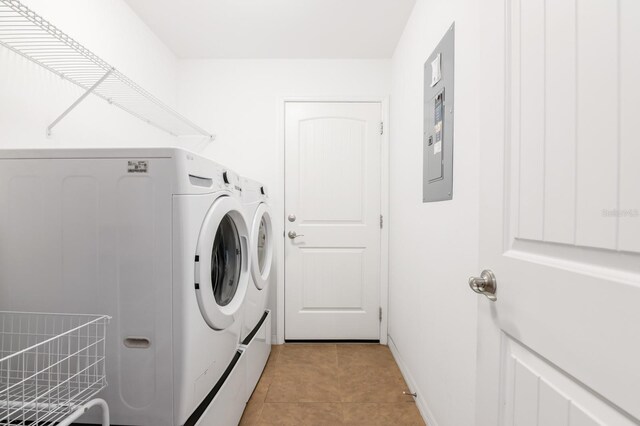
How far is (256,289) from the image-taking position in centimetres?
179

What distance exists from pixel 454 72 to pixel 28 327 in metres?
1.80

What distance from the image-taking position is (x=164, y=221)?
3.11 feet

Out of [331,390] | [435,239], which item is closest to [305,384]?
[331,390]

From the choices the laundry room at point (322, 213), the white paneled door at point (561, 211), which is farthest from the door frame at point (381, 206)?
the white paneled door at point (561, 211)

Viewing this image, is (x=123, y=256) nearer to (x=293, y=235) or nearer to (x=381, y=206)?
(x=293, y=235)

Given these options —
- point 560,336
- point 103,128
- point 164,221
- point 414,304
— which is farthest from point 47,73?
point 414,304

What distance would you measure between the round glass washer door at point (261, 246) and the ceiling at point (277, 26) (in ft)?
4.04

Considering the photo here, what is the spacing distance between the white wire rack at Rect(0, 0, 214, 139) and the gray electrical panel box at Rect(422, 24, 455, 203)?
57.6 inches

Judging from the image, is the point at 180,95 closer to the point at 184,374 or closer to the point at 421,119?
the point at 421,119

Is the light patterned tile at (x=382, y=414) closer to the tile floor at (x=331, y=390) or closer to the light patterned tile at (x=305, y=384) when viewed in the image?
the tile floor at (x=331, y=390)

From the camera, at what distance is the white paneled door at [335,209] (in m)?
2.46

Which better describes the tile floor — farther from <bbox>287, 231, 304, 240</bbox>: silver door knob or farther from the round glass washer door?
<bbox>287, 231, 304, 240</bbox>: silver door knob

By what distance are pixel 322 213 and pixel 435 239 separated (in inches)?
45.2

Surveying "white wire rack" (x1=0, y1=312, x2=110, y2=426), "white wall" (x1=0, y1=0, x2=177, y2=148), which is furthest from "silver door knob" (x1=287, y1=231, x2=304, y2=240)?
"white wire rack" (x1=0, y1=312, x2=110, y2=426)
